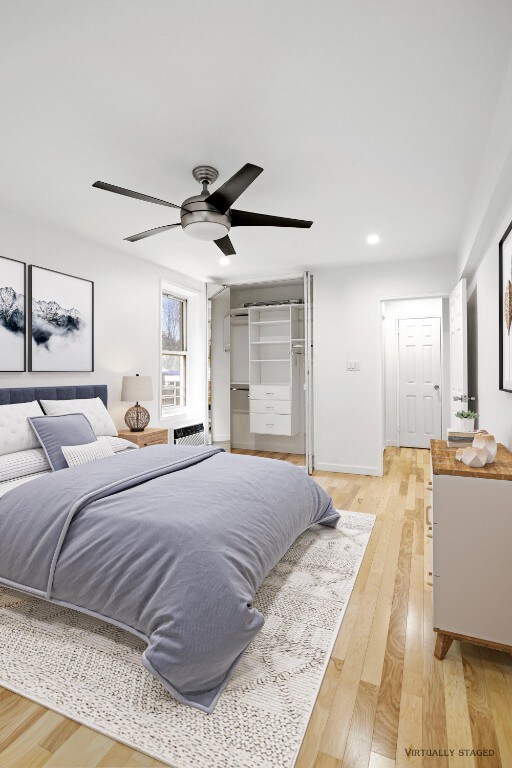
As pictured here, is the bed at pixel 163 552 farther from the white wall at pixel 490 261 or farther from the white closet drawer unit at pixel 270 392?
the white closet drawer unit at pixel 270 392

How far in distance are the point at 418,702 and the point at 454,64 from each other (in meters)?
2.62

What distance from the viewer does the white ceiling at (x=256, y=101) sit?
1.58m

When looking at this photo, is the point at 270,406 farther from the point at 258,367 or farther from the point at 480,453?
the point at 480,453

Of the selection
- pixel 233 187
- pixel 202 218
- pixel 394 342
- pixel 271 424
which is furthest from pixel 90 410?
pixel 394 342

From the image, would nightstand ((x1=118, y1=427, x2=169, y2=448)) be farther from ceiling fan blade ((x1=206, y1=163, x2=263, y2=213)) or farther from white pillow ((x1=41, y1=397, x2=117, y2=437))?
ceiling fan blade ((x1=206, y1=163, x2=263, y2=213))

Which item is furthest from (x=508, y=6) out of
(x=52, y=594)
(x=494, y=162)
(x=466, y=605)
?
(x=52, y=594)

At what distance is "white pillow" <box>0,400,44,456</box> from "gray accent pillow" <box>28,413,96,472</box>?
55 millimetres

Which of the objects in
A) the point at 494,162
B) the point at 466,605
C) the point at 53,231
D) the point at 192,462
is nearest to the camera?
the point at 466,605

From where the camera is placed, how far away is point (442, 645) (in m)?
1.79

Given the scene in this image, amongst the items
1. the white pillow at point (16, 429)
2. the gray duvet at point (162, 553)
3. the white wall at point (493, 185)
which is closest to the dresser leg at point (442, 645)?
the gray duvet at point (162, 553)

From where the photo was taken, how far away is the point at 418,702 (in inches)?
60.9

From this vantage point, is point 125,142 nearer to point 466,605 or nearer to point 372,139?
point 372,139

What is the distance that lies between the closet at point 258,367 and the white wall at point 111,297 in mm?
742

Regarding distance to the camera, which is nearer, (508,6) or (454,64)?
(508,6)
